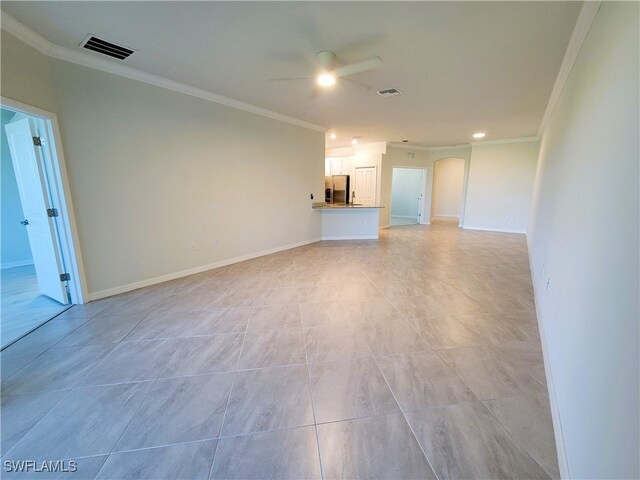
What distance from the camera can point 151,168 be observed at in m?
3.51

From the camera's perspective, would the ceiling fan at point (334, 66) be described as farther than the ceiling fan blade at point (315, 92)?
No

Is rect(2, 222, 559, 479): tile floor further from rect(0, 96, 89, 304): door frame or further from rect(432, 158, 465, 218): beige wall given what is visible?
rect(432, 158, 465, 218): beige wall

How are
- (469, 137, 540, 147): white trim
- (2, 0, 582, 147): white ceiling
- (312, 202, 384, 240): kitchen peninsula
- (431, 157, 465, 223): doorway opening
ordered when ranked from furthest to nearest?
(431, 157, 465, 223): doorway opening → (469, 137, 540, 147): white trim → (312, 202, 384, 240): kitchen peninsula → (2, 0, 582, 147): white ceiling

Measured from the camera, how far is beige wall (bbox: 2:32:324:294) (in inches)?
112

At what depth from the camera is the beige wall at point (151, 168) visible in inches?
112

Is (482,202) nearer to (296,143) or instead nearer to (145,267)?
(296,143)

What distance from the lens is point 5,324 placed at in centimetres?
258

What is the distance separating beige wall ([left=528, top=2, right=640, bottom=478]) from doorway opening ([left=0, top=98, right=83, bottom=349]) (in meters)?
4.01

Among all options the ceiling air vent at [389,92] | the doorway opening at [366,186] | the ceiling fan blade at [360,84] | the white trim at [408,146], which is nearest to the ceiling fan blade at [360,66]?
the ceiling fan blade at [360,84]

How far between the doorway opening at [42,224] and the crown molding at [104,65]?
0.63 m

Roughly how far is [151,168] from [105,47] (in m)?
1.31

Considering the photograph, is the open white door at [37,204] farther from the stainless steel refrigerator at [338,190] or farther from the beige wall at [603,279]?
the stainless steel refrigerator at [338,190]

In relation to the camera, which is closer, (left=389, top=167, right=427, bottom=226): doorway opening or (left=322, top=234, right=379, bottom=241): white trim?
(left=322, top=234, right=379, bottom=241): white trim

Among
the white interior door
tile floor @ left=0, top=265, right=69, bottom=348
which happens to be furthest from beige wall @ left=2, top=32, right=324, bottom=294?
the white interior door
